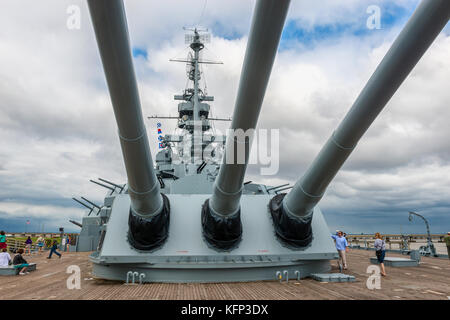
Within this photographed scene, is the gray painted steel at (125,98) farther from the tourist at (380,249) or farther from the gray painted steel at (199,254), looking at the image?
the tourist at (380,249)

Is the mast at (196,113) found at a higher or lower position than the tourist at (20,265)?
higher

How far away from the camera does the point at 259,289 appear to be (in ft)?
15.5

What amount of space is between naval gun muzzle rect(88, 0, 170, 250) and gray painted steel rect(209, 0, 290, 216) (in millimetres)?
1024

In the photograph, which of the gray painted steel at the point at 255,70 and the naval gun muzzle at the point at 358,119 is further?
the naval gun muzzle at the point at 358,119

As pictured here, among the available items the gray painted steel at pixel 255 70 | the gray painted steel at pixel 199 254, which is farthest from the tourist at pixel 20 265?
the gray painted steel at pixel 255 70

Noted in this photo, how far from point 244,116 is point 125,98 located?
1199 mm

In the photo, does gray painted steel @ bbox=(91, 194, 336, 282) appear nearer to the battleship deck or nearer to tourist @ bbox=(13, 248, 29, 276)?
the battleship deck

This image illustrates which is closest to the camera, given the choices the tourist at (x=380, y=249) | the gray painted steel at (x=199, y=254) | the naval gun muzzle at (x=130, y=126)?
the naval gun muzzle at (x=130, y=126)

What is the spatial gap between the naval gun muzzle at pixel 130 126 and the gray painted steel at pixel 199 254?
0.86ft

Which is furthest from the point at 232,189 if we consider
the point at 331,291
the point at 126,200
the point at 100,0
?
the point at 100,0

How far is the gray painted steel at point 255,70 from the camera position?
2.49m

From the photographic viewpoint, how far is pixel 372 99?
3.81 meters

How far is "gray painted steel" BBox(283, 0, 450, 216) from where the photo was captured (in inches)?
123
